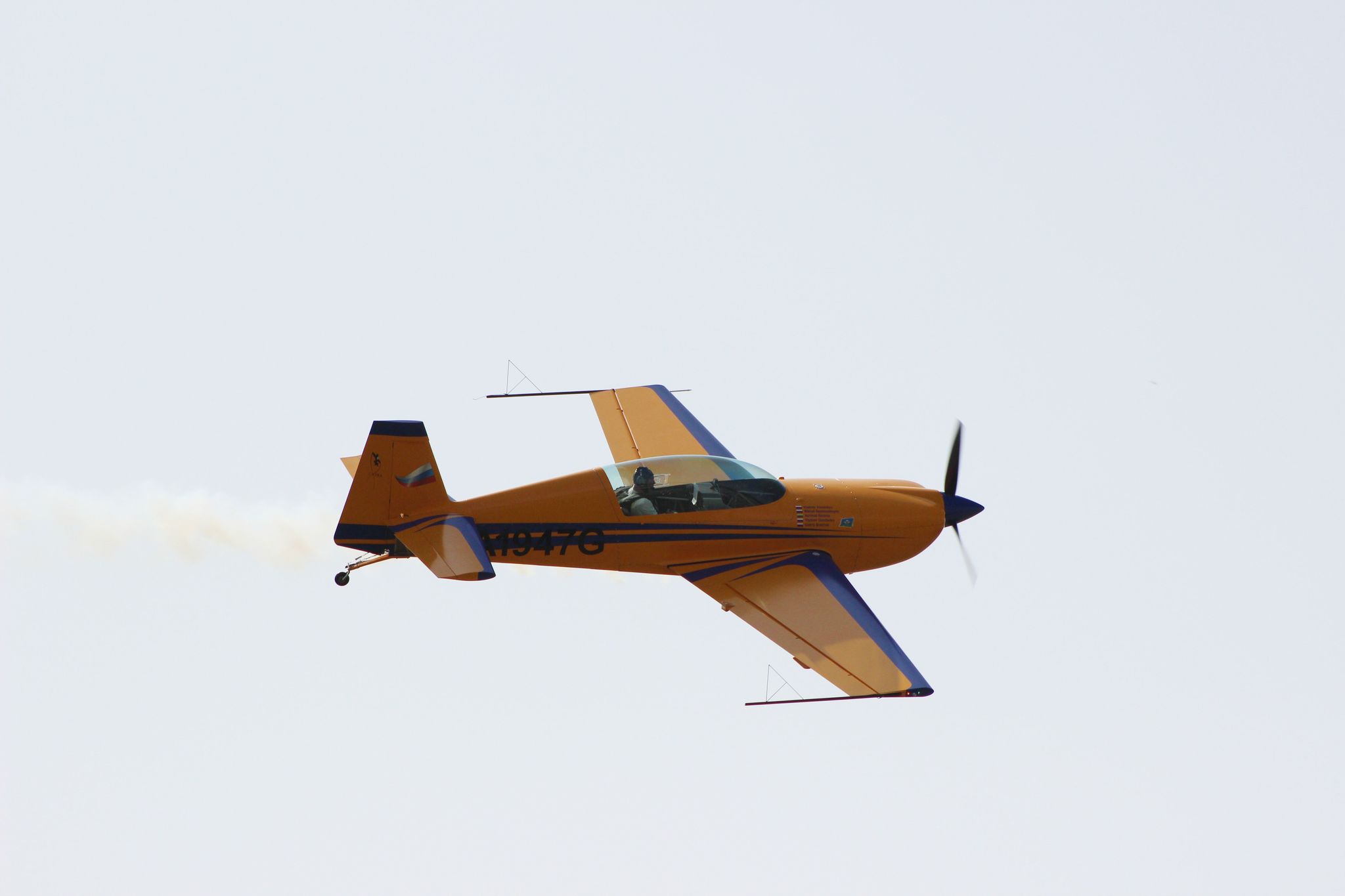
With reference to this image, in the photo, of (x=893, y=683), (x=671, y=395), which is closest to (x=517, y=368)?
(x=671, y=395)

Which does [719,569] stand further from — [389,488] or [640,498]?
[389,488]

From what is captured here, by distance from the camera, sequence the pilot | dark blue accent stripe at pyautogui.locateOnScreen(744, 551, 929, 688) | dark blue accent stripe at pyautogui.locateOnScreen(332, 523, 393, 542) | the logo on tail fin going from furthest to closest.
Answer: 1. the pilot
2. dark blue accent stripe at pyautogui.locateOnScreen(332, 523, 393, 542)
3. the logo on tail fin
4. dark blue accent stripe at pyautogui.locateOnScreen(744, 551, 929, 688)

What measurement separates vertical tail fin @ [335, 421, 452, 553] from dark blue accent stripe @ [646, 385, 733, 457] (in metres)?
5.01

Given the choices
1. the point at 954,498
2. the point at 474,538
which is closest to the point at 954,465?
the point at 954,498

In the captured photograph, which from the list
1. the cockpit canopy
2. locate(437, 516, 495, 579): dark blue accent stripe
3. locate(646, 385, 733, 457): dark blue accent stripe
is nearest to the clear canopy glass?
the cockpit canopy

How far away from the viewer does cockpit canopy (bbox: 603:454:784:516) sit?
20.8 meters

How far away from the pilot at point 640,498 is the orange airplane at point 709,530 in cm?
2

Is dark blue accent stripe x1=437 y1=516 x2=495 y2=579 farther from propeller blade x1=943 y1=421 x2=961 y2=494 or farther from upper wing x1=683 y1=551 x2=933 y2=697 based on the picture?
propeller blade x1=943 y1=421 x2=961 y2=494

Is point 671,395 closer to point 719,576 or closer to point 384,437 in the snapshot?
point 719,576

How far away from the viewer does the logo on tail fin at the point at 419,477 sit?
19.5m

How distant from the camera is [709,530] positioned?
20984mm

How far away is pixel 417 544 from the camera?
1948 centimetres

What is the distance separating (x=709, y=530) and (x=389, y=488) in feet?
13.7

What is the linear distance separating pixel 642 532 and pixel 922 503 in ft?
13.4
